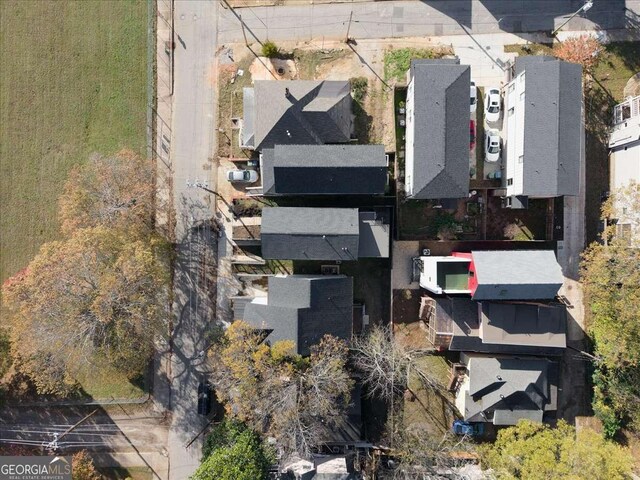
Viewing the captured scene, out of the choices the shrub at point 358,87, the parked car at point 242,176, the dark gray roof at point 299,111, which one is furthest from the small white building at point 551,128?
the parked car at point 242,176

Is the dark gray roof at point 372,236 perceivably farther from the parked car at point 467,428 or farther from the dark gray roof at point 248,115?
the parked car at point 467,428

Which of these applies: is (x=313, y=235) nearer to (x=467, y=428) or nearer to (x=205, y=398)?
(x=205, y=398)

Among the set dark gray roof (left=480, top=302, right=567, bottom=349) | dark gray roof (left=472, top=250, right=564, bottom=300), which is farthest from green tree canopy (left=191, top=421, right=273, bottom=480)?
dark gray roof (left=472, top=250, right=564, bottom=300)

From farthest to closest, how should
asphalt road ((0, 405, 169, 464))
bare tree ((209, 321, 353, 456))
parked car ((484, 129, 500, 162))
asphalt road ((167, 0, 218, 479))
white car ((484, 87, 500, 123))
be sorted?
1. asphalt road ((0, 405, 169, 464))
2. asphalt road ((167, 0, 218, 479))
3. white car ((484, 87, 500, 123))
4. parked car ((484, 129, 500, 162))
5. bare tree ((209, 321, 353, 456))

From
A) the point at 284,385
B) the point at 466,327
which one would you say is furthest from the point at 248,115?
the point at 466,327

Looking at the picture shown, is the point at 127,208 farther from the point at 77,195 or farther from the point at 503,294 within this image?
the point at 503,294

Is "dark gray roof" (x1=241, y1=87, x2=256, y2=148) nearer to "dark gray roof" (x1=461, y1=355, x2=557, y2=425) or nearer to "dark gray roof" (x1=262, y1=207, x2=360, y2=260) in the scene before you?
"dark gray roof" (x1=262, y1=207, x2=360, y2=260)

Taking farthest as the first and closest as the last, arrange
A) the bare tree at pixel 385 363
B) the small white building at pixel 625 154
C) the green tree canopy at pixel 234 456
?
the bare tree at pixel 385 363 → the small white building at pixel 625 154 → the green tree canopy at pixel 234 456
